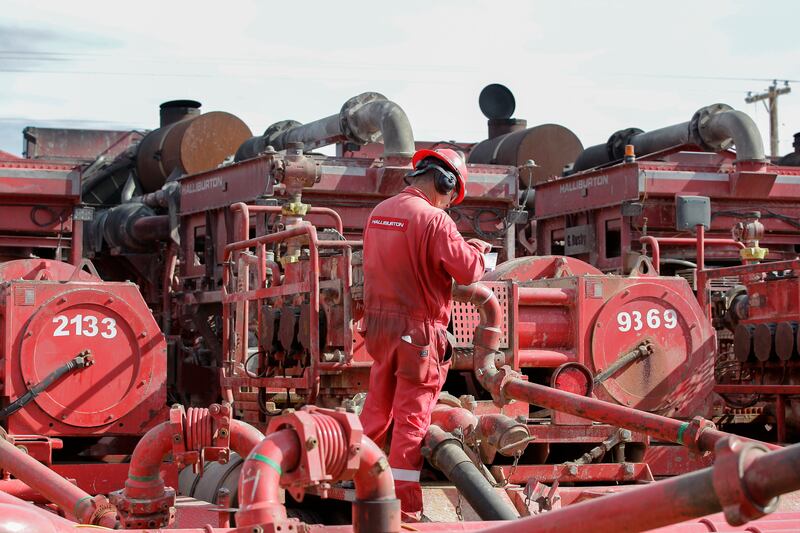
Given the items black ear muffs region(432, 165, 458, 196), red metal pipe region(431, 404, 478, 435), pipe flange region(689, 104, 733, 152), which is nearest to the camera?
black ear muffs region(432, 165, 458, 196)

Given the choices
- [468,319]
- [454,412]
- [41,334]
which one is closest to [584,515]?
[454,412]

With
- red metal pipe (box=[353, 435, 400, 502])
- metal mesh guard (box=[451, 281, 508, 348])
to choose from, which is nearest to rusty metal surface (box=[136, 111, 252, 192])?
metal mesh guard (box=[451, 281, 508, 348])

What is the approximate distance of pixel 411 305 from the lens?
530cm

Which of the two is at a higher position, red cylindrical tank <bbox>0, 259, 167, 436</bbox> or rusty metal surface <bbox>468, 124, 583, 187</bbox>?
rusty metal surface <bbox>468, 124, 583, 187</bbox>

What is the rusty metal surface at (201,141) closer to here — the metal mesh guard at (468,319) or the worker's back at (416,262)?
the metal mesh guard at (468,319)

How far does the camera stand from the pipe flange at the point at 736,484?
7.97 ft

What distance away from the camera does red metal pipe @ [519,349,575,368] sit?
708 cm

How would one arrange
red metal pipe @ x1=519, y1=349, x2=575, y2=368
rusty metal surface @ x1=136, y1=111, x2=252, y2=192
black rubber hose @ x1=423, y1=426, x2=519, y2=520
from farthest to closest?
rusty metal surface @ x1=136, y1=111, x2=252, y2=192
red metal pipe @ x1=519, y1=349, x2=575, y2=368
black rubber hose @ x1=423, y1=426, x2=519, y2=520

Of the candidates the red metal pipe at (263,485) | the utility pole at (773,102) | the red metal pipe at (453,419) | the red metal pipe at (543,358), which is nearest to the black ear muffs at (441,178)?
the red metal pipe at (453,419)

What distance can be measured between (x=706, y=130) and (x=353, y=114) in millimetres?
Result: 3544

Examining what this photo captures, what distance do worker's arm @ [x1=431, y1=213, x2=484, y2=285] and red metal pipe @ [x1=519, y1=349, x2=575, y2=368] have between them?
192 cm

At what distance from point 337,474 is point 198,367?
8.41 m

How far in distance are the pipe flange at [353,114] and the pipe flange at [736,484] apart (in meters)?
9.83

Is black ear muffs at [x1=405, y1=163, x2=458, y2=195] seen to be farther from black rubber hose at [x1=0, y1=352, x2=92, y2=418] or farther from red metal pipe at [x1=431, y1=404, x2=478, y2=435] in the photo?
black rubber hose at [x1=0, y1=352, x2=92, y2=418]
